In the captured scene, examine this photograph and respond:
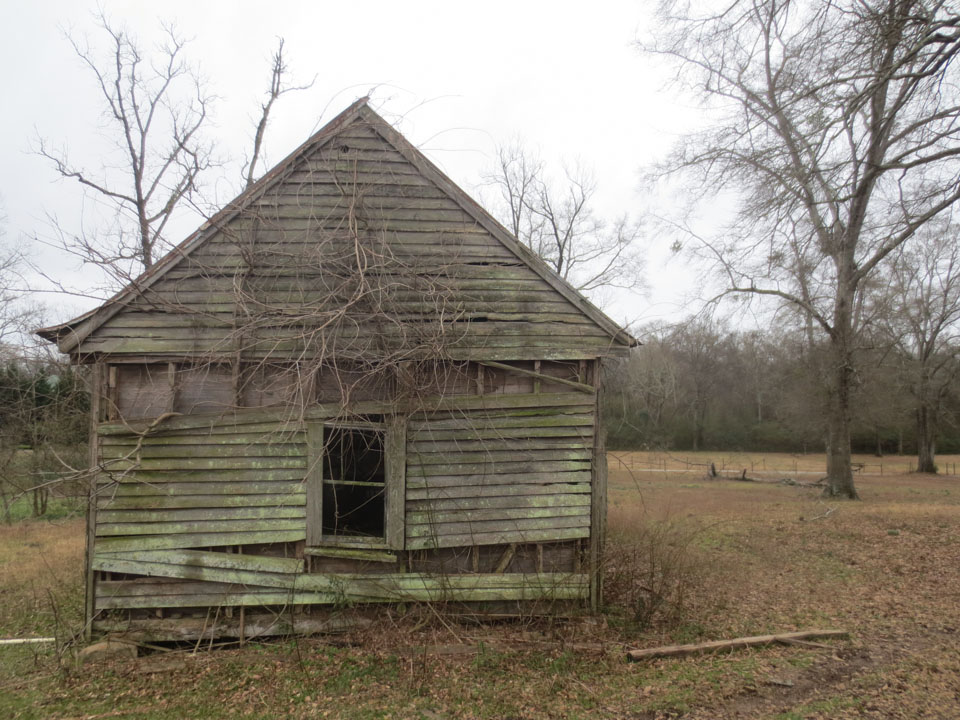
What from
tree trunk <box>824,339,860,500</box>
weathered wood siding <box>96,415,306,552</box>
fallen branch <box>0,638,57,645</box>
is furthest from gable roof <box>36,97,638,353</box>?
tree trunk <box>824,339,860,500</box>

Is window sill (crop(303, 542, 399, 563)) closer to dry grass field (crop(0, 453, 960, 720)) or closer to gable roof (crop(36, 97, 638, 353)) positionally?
dry grass field (crop(0, 453, 960, 720))

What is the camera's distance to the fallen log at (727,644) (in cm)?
682

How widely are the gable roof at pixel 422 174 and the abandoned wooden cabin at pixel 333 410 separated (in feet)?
0.10

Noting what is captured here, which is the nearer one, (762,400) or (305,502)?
(305,502)

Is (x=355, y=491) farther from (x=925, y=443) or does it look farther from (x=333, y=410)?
(x=925, y=443)

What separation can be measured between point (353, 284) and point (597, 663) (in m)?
5.37

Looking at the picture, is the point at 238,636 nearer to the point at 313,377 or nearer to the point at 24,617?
the point at 313,377

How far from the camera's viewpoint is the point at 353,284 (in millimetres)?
Result: 7496

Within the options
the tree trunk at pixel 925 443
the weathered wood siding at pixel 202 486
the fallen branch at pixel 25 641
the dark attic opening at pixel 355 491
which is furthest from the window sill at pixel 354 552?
the tree trunk at pixel 925 443

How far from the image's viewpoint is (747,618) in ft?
26.3

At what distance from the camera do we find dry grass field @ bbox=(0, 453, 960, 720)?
19.0 ft

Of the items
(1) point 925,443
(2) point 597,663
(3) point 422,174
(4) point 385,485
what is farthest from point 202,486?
(1) point 925,443

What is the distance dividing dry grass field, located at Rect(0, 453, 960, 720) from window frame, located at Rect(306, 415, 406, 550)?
3.42 ft

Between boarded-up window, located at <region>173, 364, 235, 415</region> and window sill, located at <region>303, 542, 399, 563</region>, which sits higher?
boarded-up window, located at <region>173, 364, 235, 415</region>
